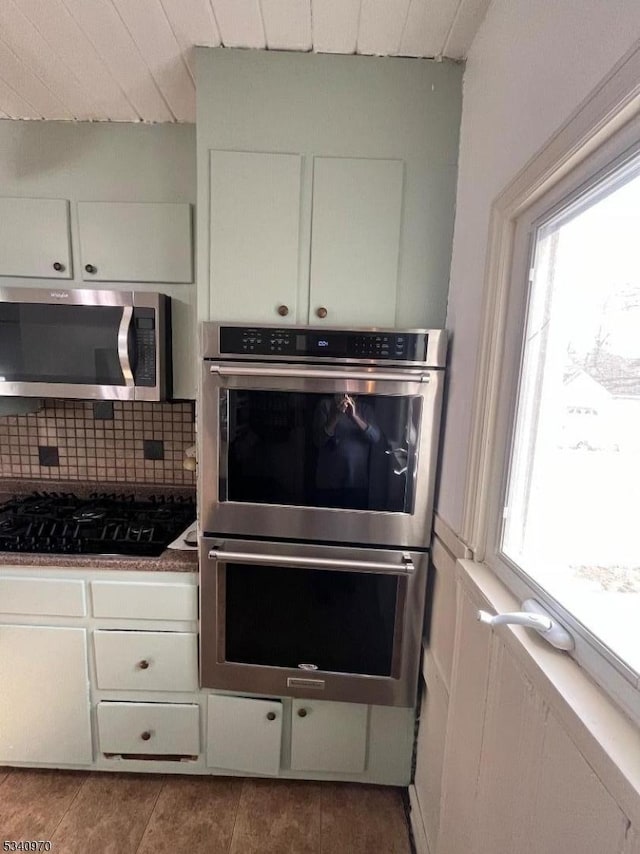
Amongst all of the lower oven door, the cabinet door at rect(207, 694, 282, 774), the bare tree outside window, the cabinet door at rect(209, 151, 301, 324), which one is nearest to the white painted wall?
the bare tree outside window

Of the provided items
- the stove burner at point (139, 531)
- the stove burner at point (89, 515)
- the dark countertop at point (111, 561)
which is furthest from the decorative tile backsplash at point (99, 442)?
the dark countertop at point (111, 561)

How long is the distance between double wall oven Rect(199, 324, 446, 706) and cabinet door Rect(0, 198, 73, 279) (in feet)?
2.56

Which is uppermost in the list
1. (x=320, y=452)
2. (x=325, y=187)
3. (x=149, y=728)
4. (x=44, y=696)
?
(x=325, y=187)

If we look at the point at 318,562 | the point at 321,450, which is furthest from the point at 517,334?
the point at 318,562

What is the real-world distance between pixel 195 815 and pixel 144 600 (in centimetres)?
76

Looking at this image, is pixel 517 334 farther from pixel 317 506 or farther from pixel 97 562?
pixel 97 562

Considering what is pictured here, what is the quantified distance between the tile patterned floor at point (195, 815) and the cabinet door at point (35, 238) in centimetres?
188

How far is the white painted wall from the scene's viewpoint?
631 millimetres

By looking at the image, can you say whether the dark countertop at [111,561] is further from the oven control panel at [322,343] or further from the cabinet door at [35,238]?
the cabinet door at [35,238]

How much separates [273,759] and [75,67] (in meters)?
2.35

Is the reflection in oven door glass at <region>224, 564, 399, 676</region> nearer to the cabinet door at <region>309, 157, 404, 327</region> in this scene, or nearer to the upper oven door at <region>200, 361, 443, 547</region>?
the upper oven door at <region>200, 361, 443, 547</region>

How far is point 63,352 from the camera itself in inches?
58.1

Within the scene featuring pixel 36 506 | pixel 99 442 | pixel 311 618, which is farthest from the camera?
pixel 99 442

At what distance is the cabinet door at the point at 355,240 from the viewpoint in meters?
1.24
